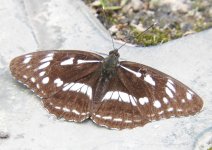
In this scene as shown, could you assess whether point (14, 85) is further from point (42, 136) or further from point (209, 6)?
point (209, 6)

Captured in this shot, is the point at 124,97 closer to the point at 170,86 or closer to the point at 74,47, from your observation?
the point at 170,86

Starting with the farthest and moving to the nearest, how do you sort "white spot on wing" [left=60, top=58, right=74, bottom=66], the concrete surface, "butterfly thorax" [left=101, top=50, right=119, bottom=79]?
"white spot on wing" [left=60, top=58, right=74, bottom=66] < "butterfly thorax" [left=101, top=50, right=119, bottom=79] < the concrete surface

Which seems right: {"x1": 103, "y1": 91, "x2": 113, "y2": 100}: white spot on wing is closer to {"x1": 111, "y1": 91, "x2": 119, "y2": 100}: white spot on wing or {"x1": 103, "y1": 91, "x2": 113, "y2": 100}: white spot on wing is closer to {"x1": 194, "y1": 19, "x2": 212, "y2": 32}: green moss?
{"x1": 111, "y1": 91, "x2": 119, "y2": 100}: white spot on wing

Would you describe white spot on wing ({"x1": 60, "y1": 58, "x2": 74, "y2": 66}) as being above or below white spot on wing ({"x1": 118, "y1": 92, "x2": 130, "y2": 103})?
above

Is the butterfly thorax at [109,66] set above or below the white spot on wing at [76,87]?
above

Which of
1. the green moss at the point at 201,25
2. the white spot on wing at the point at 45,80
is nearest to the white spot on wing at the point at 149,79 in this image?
the white spot on wing at the point at 45,80

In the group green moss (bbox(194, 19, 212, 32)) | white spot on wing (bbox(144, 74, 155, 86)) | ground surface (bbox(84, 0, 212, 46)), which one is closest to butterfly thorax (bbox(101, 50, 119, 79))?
white spot on wing (bbox(144, 74, 155, 86))

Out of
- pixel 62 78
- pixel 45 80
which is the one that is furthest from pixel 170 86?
pixel 45 80

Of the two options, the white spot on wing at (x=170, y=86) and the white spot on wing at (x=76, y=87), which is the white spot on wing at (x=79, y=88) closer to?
the white spot on wing at (x=76, y=87)

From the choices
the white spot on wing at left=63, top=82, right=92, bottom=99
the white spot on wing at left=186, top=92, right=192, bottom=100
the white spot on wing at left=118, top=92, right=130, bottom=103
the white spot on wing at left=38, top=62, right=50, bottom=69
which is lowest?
the white spot on wing at left=186, top=92, right=192, bottom=100
